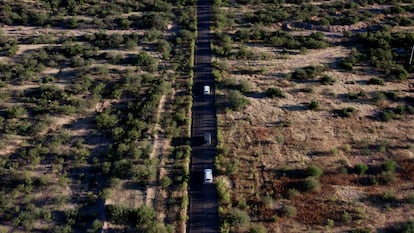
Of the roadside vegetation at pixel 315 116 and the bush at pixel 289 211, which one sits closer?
the bush at pixel 289 211

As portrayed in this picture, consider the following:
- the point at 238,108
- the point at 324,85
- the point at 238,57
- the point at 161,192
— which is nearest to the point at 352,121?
the point at 324,85

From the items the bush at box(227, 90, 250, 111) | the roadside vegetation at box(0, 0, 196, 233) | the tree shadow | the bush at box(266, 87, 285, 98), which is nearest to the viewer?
the roadside vegetation at box(0, 0, 196, 233)

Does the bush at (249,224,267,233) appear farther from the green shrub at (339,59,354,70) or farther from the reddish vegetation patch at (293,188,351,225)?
the green shrub at (339,59,354,70)

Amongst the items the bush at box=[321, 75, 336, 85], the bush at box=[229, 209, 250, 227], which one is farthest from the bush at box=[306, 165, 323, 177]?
the bush at box=[321, 75, 336, 85]

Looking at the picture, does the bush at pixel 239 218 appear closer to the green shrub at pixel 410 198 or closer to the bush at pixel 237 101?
the bush at pixel 237 101

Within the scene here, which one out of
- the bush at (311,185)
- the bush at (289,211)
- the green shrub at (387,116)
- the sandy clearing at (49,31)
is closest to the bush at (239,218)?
the bush at (289,211)

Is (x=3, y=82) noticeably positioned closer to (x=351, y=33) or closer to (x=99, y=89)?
(x=99, y=89)
